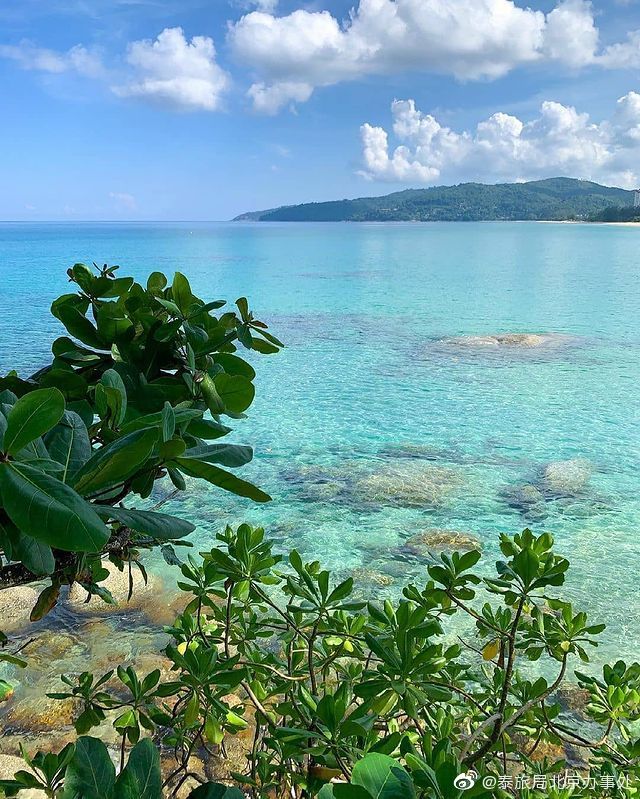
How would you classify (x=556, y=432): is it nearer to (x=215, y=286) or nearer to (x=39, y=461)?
(x=39, y=461)

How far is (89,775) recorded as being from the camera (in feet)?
3.16

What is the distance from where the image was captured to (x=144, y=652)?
5.38 m

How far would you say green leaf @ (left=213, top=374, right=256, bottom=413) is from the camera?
1361 mm

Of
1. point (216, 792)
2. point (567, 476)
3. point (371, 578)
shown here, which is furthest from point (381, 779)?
point (567, 476)

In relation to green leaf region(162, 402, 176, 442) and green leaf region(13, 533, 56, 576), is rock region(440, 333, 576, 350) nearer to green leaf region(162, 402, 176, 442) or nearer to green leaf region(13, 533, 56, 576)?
green leaf region(162, 402, 176, 442)

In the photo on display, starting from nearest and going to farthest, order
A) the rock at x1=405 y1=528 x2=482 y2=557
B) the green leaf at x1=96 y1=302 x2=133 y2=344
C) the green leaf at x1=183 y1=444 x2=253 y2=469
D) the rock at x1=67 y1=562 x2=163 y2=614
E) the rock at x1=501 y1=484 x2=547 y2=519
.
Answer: the green leaf at x1=183 y1=444 x2=253 y2=469 → the green leaf at x1=96 y1=302 x2=133 y2=344 → the rock at x1=67 y1=562 x2=163 y2=614 → the rock at x1=405 y1=528 x2=482 y2=557 → the rock at x1=501 y1=484 x2=547 y2=519

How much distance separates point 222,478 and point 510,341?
19.6 metres

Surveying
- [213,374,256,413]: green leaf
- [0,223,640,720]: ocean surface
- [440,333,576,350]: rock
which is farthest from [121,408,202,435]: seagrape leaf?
[440,333,576,350]: rock

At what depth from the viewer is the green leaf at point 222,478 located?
3.19 feet

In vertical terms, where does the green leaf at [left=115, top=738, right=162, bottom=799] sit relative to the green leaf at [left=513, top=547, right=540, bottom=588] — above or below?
above

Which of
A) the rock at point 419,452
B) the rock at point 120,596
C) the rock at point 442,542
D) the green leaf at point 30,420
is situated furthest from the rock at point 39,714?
the rock at point 419,452

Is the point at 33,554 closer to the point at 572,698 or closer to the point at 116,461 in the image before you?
the point at 116,461

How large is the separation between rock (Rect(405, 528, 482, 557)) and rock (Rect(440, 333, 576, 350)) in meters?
12.3

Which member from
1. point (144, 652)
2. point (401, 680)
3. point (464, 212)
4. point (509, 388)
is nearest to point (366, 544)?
point (144, 652)
